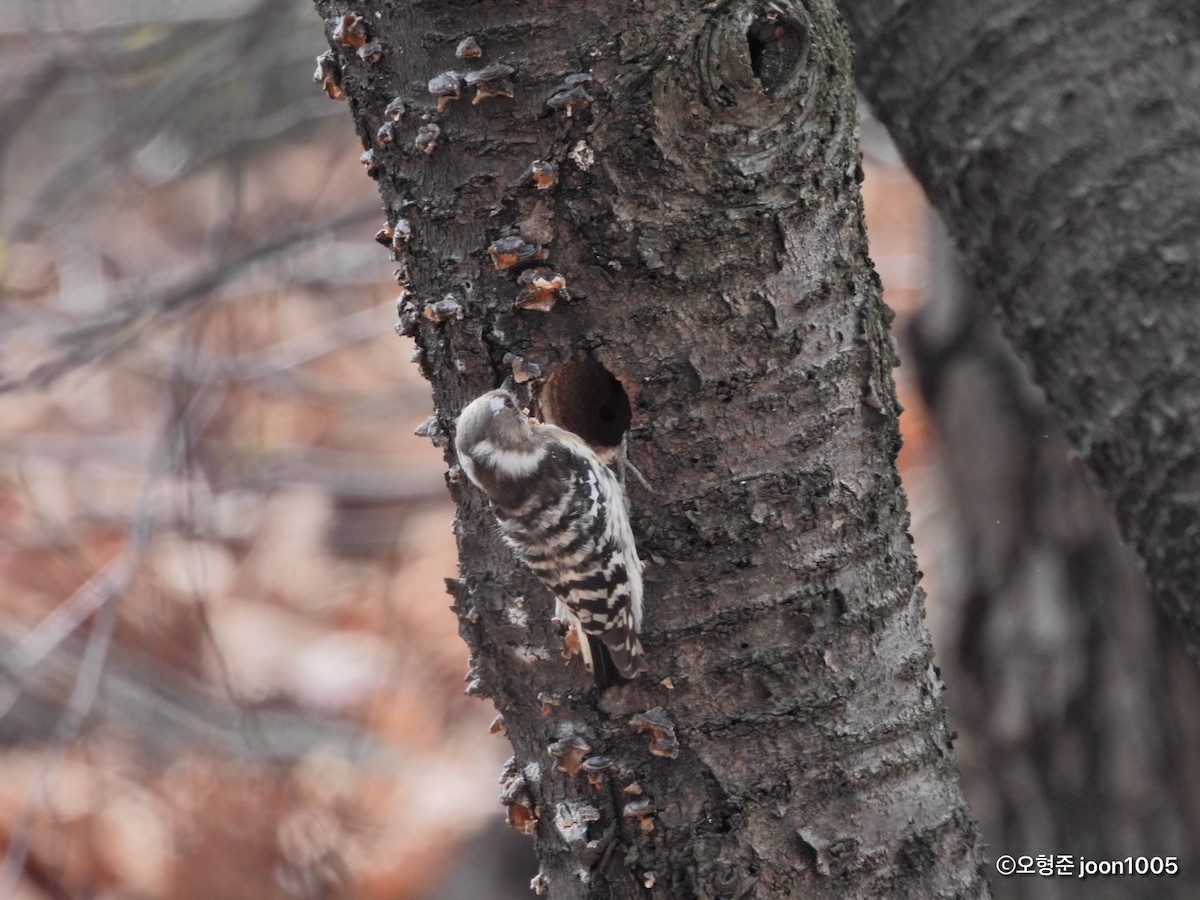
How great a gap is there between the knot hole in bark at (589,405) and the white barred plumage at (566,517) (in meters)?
0.04

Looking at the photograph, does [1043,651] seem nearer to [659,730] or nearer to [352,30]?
[659,730]

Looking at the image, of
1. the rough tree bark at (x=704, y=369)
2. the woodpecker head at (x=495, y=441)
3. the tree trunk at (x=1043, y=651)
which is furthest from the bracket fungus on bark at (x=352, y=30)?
the tree trunk at (x=1043, y=651)

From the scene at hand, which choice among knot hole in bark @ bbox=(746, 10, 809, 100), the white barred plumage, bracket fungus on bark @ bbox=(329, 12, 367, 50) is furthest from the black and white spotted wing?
bracket fungus on bark @ bbox=(329, 12, 367, 50)

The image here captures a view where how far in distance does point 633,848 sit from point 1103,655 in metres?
3.16

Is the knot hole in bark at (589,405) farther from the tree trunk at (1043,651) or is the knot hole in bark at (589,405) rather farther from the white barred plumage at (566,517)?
the tree trunk at (1043,651)

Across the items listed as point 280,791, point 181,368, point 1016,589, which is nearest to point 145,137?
point 181,368

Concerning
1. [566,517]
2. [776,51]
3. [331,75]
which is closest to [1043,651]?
[566,517]

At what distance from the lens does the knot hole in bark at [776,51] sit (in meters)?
1.88

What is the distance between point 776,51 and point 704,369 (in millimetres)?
529

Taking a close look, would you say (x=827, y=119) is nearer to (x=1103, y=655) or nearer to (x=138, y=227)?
(x=1103, y=655)

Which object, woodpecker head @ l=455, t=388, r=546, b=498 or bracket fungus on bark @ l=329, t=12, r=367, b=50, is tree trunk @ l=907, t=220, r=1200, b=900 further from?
bracket fungus on bark @ l=329, t=12, r=367, b=50

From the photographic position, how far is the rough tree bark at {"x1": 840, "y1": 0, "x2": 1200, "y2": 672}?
260 cm

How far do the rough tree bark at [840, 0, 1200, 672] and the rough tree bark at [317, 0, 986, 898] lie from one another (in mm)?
933

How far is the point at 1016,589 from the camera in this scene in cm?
467
